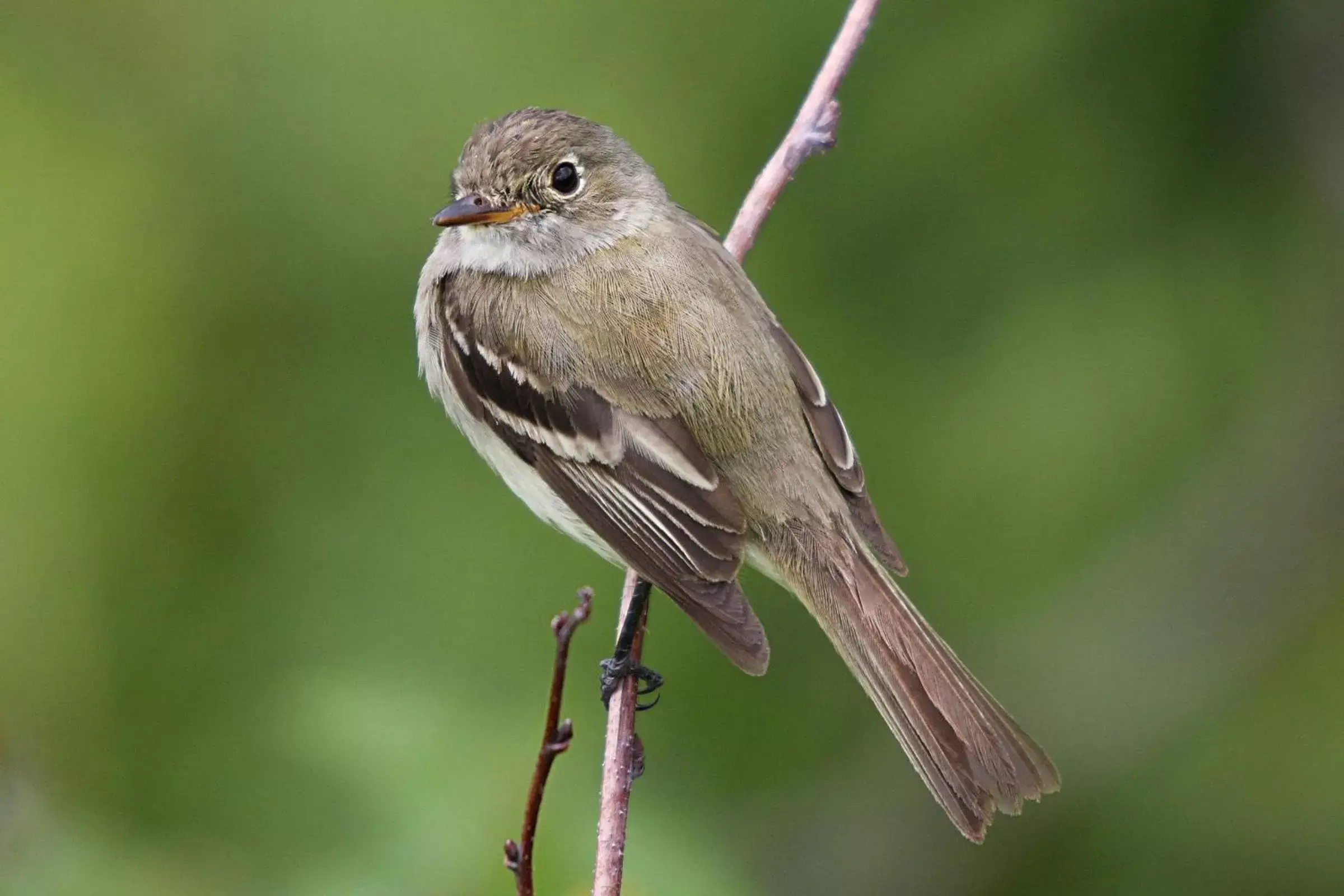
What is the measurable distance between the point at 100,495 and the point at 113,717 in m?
0.64

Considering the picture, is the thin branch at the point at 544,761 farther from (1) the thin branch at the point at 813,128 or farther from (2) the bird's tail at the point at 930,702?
(1) the thin branch at the point at 813,128

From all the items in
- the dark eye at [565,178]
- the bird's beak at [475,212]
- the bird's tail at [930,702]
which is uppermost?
the dark eye at [565,178]

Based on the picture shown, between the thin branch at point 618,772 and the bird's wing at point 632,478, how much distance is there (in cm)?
14

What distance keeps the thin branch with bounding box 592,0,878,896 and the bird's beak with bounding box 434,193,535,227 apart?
59 centimetres

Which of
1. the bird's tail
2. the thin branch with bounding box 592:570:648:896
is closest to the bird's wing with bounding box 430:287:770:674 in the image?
the thin branch with bounding box 592:570:648:896

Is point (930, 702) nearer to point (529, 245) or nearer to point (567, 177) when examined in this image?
point (529, 245)

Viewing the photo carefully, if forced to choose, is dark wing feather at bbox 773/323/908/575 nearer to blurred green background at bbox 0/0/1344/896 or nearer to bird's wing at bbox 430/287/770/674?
bird's wing at bbox 430/287/770/674

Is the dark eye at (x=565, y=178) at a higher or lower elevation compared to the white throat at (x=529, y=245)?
higher

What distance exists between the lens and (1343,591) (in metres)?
4.32

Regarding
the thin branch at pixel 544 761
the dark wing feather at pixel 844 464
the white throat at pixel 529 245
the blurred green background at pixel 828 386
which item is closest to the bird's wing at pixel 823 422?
the dark wing feather at pixel 844 464

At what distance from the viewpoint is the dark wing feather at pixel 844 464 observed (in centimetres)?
371

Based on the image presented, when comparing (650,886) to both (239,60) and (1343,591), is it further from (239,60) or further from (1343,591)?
(239,60)

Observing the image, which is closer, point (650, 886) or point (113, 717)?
point (650, 886)

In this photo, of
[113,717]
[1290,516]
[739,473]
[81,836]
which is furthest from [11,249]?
[1290,516]
